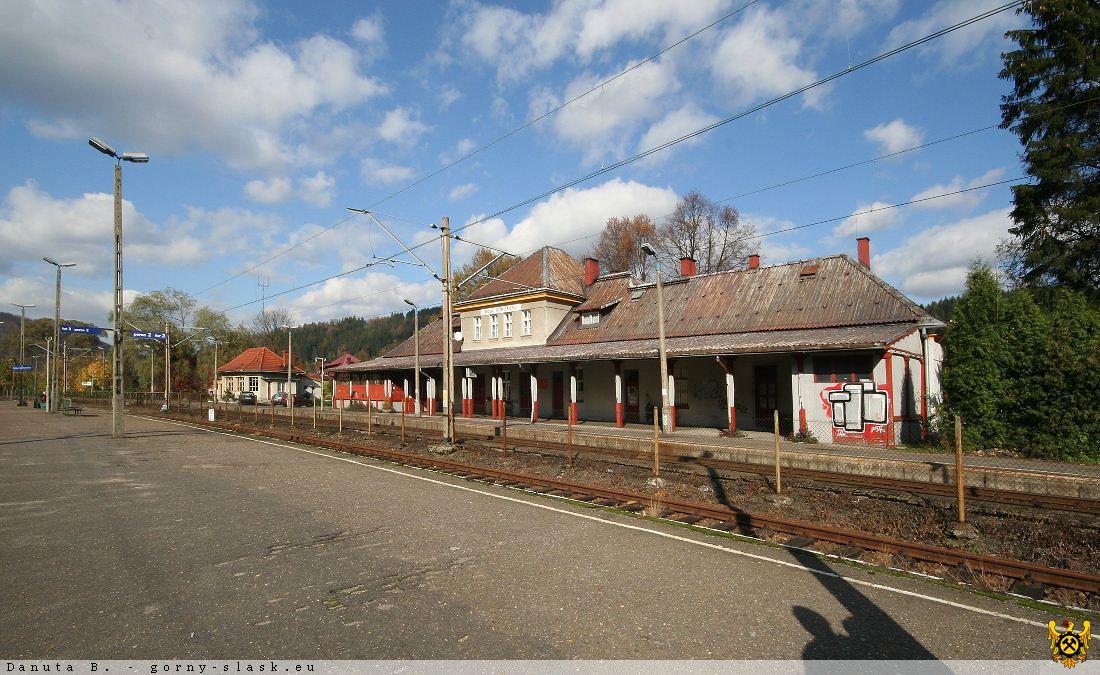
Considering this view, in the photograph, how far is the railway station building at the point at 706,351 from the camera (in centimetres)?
1916

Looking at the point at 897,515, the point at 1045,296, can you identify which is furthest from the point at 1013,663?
the point at 1045,296

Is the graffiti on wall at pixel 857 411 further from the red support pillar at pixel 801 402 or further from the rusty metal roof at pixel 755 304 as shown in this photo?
the rusty metal roof at pixel 755 304

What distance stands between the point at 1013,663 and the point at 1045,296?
2541 cm

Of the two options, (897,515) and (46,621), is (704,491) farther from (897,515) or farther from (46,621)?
(46,621)

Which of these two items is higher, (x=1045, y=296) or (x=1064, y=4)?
(x=1064, y=4)

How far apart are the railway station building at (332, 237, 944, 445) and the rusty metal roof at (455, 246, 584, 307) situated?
0.31 ft

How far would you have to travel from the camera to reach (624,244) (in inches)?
1993

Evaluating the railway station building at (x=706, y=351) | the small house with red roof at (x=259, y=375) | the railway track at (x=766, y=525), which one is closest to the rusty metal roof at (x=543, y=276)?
the railway station building at (x=706, y=351)

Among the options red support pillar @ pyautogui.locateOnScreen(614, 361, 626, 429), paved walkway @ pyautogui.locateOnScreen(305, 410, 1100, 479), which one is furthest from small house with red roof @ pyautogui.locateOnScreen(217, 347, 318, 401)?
red support pillar @ pyautogui.locateOnScreen(614, 361, 626, 429)

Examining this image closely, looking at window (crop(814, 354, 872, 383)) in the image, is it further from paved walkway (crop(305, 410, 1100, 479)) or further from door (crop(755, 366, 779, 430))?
door (crop(755, 366, 779, 430))

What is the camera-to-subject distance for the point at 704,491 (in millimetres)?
12078

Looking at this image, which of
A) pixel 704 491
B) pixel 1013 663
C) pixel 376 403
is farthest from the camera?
pixel 376 403

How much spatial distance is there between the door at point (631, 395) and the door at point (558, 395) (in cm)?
391

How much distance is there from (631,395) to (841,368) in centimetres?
1069
